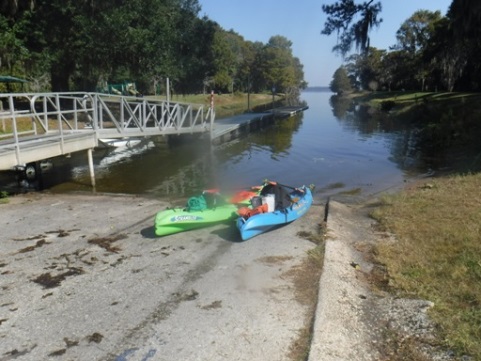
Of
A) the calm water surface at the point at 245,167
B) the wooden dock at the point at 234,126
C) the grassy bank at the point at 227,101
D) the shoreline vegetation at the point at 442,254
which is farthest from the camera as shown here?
the grassy bank at the point at 227,101

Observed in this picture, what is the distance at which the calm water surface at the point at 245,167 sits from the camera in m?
14.7

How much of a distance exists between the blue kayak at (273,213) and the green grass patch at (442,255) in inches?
67.6

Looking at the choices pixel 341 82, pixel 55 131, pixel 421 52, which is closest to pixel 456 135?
pixel 55 131

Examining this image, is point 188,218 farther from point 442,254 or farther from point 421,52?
point 421,52

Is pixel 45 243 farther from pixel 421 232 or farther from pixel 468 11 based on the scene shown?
pixel 468 11

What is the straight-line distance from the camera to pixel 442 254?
680 centimetres

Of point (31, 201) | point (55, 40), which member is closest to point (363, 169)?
point (31, 201)

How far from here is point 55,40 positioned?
2431 centimetres

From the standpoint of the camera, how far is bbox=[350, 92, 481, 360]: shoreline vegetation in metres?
4.84

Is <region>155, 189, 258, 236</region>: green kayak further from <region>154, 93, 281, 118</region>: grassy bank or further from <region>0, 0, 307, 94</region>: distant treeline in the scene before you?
<region>154, 93, 281, 118</region>: grassy bank

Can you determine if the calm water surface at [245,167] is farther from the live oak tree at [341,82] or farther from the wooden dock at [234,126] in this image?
the live oak tree at [341,82]

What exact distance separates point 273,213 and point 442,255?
3.17 m

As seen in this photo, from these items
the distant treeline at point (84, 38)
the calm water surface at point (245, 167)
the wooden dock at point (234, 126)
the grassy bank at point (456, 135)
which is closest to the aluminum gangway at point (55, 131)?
the calm water surface at point (245, 167)

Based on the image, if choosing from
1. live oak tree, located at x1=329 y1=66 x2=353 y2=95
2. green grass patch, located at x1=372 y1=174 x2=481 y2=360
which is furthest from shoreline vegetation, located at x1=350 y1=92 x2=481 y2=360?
live oak tree, located at x1=329 y1=66 x2=353 y2=95
